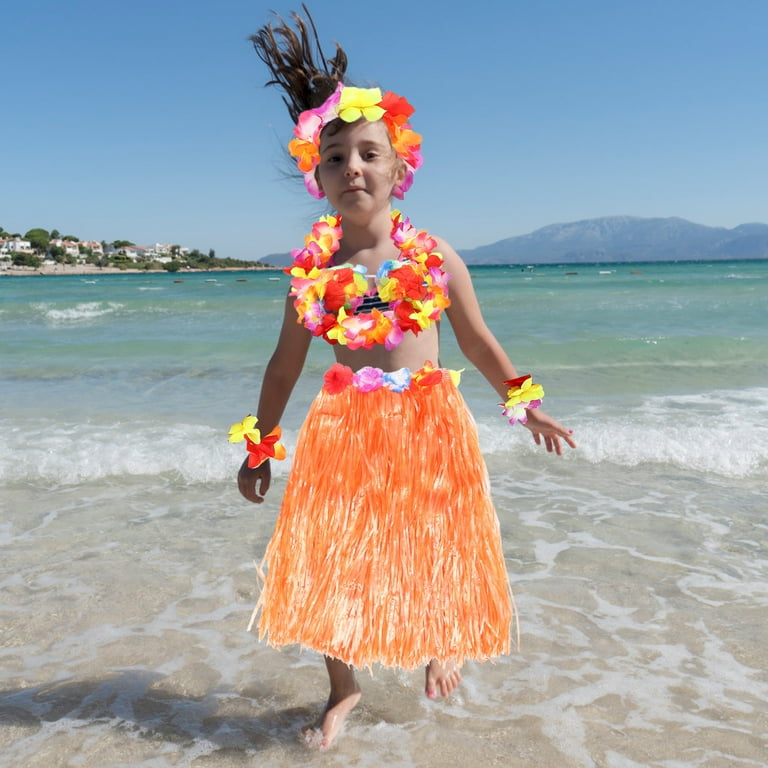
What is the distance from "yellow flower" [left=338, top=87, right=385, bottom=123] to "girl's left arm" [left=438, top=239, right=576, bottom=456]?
40 cm

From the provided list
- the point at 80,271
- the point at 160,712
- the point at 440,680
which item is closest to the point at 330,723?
the point at 440,680

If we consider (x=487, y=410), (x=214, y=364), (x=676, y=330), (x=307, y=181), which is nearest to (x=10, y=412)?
(x=214, y=364)

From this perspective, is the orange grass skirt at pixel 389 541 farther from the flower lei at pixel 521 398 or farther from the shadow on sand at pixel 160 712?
the shadow on sand at pixel 160 712

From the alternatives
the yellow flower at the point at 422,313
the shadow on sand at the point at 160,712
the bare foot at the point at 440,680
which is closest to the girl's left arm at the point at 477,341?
the yellow flower at the point at 422,313

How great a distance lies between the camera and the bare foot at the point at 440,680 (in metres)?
2.26

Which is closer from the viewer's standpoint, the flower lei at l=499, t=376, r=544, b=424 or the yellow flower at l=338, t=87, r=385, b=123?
the yellow flower at l=338, t=87, r=385, b=123

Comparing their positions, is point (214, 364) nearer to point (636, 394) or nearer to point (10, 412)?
point (10, 412)

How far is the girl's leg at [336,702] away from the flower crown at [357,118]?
4.65 feet

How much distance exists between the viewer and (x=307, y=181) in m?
2.19

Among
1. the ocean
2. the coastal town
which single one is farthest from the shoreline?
the ocean

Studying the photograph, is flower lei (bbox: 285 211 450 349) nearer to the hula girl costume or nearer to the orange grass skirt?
the hula girl costume

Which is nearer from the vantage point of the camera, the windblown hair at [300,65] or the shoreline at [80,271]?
the windblown hair at [300,65]

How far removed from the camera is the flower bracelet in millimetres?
2078

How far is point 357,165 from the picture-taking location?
6.68 feet
